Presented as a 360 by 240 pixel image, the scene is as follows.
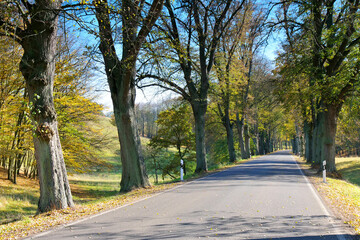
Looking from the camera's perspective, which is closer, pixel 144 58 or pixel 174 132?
pixel 144 58

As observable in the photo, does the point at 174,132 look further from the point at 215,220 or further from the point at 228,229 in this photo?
the point at 228,229

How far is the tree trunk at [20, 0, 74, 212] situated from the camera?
7348mm

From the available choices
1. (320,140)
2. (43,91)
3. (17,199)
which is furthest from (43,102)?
(320,140)

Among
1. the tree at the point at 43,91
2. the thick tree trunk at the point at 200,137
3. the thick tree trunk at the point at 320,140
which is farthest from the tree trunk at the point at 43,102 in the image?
the thick tree trunk at the point at 320,140

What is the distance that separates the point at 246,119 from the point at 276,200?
2656 centimetres

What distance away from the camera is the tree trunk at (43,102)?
7.35m

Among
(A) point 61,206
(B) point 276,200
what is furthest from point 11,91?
(B) point 276,200

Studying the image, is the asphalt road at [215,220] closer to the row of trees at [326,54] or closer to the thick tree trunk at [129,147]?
the thick tree trunk at [129,147]

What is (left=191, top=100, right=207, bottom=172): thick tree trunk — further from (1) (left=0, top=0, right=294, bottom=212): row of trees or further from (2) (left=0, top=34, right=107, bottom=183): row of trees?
(2) (left=0, top=34, right=107, bottom=183): row of trees

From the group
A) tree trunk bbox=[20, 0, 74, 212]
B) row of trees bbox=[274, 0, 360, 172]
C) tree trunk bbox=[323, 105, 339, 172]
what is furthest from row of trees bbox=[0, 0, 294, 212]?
tree trunk bbox=[323, 105, 339, 172]

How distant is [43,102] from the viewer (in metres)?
7.44

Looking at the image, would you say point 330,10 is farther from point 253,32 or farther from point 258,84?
point 258,84

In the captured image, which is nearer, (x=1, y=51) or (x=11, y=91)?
(x=1, y=51)

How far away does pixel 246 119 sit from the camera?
33.8 metres
